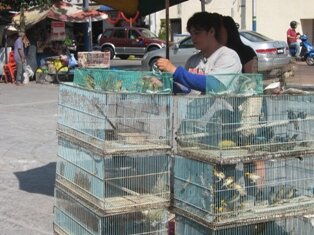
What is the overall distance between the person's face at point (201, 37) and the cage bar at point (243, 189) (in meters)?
1.01

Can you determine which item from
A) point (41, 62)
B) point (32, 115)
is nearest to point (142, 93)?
point (32, 115)

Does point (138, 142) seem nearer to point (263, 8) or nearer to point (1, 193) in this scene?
point (1, 193)

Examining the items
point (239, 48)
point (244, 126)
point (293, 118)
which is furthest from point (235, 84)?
point (239, 48)

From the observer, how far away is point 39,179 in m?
7.28

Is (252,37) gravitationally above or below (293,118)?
above

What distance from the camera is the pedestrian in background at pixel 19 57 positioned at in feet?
61.8

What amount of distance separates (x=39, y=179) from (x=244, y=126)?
4.29 metres

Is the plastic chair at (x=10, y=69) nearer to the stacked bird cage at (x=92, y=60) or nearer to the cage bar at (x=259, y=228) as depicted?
the stacked bird cage at (x=92, y=60)

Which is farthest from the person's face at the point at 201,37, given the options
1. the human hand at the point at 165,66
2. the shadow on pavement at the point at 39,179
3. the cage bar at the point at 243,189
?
the shadow on pavement at the point at 39,179

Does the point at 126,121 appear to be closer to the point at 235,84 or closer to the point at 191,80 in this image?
the point at 191,80

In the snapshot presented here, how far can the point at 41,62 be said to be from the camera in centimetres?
2088

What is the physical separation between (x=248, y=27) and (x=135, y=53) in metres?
7.20

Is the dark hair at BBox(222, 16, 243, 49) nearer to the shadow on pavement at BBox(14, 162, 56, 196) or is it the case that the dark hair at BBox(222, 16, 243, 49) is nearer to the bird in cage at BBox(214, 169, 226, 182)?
the bird in cage at BBox(214, 169, 226, 182)

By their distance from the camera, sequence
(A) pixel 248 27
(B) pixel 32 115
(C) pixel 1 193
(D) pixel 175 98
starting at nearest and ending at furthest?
(D) pixel 175 98, (C) pixel 1 193, (B) pixel 32 115, (A) pixel 248 27
